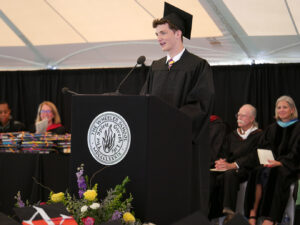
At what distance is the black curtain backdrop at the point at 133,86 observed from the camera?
21.8 feet

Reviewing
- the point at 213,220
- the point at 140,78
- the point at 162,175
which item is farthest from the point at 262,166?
the point at 162,175

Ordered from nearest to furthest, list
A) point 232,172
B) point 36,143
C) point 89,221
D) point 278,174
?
point 89,221
point 36,143
point 278,174
point 232,172

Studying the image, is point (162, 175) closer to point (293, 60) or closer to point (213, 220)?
point (213, 220)

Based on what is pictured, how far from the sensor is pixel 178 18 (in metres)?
3.04

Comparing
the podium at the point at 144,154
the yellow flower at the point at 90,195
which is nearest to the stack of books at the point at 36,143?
the podium at the point at 144,154

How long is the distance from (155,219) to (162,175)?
198 millimetres

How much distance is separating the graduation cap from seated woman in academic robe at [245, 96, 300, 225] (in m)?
2.70

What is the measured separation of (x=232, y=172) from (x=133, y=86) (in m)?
2.55

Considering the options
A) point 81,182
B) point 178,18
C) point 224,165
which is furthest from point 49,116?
point 81,182

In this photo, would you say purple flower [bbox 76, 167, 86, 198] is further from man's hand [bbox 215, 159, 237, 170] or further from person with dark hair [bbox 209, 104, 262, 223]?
man's hand [bbox 215, 159, 237, 170]

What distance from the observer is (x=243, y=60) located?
660 cm

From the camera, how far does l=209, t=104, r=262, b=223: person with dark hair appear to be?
18.1 ft

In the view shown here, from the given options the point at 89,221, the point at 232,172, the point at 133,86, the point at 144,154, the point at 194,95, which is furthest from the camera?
the point at 133,86

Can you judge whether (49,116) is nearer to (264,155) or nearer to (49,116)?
(49,116)
